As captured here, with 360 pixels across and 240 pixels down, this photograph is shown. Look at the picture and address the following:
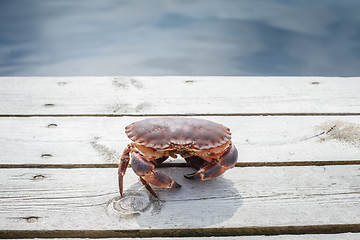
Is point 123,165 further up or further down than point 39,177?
further up

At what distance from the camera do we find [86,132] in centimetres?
187

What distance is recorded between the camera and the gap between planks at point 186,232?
3.98ft

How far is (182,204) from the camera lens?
1344 mm

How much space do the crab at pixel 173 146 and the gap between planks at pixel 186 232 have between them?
19 centimetres

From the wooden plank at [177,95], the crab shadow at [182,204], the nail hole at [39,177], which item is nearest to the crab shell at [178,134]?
the crab shadow at [182,204]

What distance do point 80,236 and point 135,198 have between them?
27 centimetres

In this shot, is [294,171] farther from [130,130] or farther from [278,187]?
[130,130]

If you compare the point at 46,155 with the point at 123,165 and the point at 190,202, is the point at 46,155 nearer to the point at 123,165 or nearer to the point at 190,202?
the point at 123,165

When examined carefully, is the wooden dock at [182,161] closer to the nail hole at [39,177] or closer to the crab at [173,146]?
the nail hole at [39,177]

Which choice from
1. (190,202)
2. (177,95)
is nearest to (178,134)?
(190,202)

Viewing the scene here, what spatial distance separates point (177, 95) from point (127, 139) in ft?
2.11

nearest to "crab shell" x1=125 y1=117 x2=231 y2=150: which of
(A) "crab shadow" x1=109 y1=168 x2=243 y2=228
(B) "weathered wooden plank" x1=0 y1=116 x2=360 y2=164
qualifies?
(A) "crab shadow" x1=109 y1=168 x2=243 y2=228

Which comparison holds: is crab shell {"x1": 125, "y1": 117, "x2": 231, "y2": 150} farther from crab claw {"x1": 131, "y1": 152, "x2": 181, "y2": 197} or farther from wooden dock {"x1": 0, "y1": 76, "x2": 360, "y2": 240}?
wooden dock {"x1": 0, "y1": 76, "x2": 360, "y2": 240}

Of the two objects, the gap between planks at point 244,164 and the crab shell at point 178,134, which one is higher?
the crab shell at point 178,134
